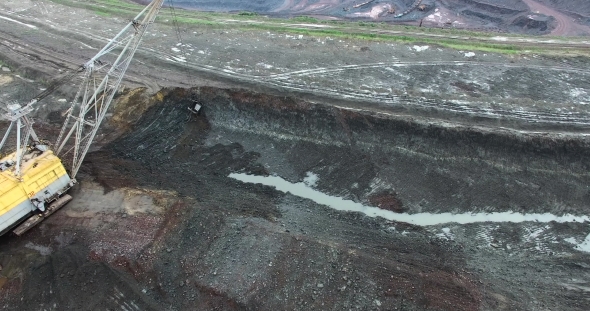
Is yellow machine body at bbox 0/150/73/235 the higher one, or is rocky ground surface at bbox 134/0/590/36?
rocky ground surface at bbox 134/0/590/36

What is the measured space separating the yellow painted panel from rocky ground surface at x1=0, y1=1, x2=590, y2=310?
5.34 ft

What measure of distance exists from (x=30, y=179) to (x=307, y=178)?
1295cm

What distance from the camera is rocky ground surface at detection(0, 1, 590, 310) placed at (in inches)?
603

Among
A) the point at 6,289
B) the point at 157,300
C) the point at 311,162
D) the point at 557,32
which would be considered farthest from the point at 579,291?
the point at 557,32

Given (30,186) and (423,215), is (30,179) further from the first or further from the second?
(423,215)

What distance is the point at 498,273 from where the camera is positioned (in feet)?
53.8

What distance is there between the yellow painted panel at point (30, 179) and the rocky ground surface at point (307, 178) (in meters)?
1.63

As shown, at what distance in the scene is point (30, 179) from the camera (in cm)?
1611

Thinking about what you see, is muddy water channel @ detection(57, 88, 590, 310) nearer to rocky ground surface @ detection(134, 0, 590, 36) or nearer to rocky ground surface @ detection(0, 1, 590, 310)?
rocky ground surface @ detection(0, 1, 590, 310)

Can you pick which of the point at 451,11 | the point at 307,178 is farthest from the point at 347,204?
the point at 451,11

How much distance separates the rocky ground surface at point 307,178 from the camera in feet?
50.3

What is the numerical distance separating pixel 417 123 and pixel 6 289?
20659 millimetres

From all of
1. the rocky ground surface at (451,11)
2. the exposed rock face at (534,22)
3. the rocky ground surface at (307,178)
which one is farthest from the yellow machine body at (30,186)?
the exposed rock face at (534,22)

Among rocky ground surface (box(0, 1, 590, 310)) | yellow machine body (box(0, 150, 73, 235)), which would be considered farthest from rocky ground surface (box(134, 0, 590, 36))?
yellow machine body (box(0, 150, 73, 235))
